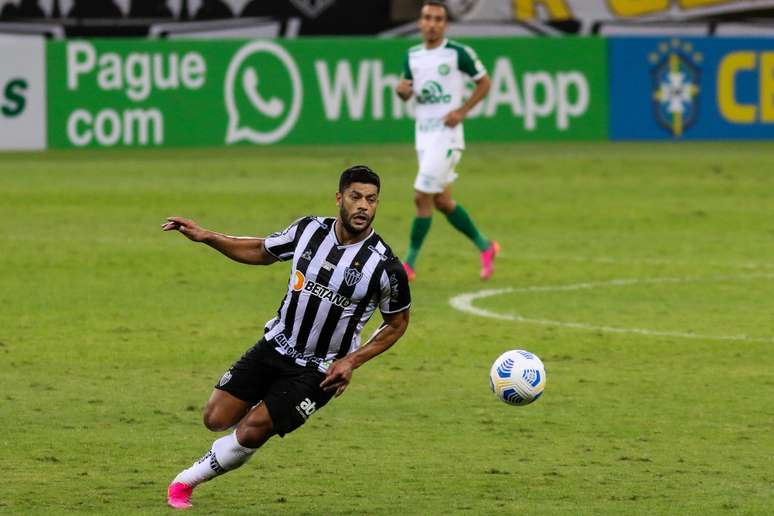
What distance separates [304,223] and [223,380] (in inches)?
32.9

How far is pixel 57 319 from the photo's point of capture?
14.0 metres

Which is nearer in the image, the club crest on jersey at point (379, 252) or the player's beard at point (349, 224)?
the player's beard at point (349, 224)

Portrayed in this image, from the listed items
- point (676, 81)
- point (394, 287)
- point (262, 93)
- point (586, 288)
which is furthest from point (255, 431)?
point (676, 81)

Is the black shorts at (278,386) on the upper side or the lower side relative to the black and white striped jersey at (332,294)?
lower

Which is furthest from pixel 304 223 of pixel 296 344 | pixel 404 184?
pixel 404 184

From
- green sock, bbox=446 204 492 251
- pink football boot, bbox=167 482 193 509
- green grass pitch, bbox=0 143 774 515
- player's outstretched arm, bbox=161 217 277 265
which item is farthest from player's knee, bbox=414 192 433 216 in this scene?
pink football boot, bbox=167 482 193 509

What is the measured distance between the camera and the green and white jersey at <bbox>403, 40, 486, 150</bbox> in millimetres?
16516

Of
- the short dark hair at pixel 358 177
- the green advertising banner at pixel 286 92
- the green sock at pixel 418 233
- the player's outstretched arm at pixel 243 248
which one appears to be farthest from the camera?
the green advertising banner at pixel 286 92

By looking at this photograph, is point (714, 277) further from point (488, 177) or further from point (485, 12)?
point (485, 12)

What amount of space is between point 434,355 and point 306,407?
4.60m

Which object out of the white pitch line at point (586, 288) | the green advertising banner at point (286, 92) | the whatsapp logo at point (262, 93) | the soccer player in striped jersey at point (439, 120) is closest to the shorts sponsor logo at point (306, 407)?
the white pitch line at point (586, 288)

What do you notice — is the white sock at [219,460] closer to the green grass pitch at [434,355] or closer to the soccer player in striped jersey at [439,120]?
the green grass pitch at [434,355]

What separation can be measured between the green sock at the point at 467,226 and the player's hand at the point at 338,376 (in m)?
8.53

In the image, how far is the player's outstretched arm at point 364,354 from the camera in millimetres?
7832
